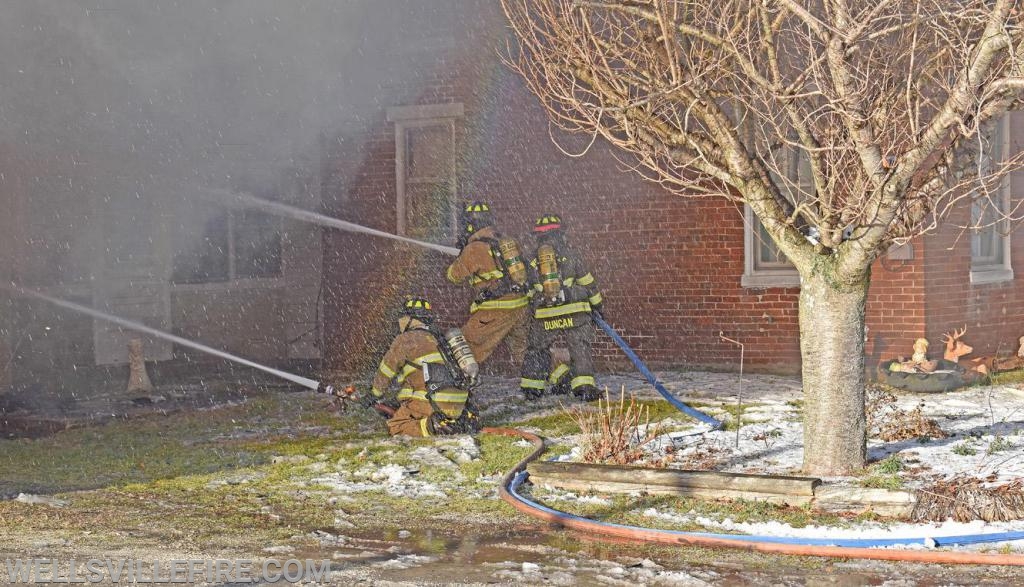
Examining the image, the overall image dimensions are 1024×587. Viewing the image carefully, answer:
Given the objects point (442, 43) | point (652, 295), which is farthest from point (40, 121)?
point (652, 295)

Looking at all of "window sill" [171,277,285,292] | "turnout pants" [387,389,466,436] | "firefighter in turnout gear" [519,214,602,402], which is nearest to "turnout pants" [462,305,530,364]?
"firefighter in turnout gear" [519,214,602,402]

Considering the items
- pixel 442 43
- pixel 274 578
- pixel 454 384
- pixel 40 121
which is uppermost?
pixel 442 43

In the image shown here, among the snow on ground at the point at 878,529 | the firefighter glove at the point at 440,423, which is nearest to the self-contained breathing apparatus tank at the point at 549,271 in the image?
the firefighter glove at the point at 440,423

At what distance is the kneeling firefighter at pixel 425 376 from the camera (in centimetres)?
948

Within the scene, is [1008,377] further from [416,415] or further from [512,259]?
[416,415]

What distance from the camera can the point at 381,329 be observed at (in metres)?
15.3

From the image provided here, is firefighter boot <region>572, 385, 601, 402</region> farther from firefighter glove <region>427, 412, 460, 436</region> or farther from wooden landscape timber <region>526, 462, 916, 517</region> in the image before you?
wooden landscape timber <region>526, 462, 916, 517</region>

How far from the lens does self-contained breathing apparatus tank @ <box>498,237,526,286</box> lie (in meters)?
11.1

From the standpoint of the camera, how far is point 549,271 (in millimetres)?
11195

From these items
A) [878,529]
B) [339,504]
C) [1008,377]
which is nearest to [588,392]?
[339,504]

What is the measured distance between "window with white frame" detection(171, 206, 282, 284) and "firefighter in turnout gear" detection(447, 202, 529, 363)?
184 inches

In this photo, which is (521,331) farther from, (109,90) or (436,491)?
(109,90)

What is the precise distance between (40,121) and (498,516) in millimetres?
7828

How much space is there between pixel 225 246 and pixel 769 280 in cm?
665
